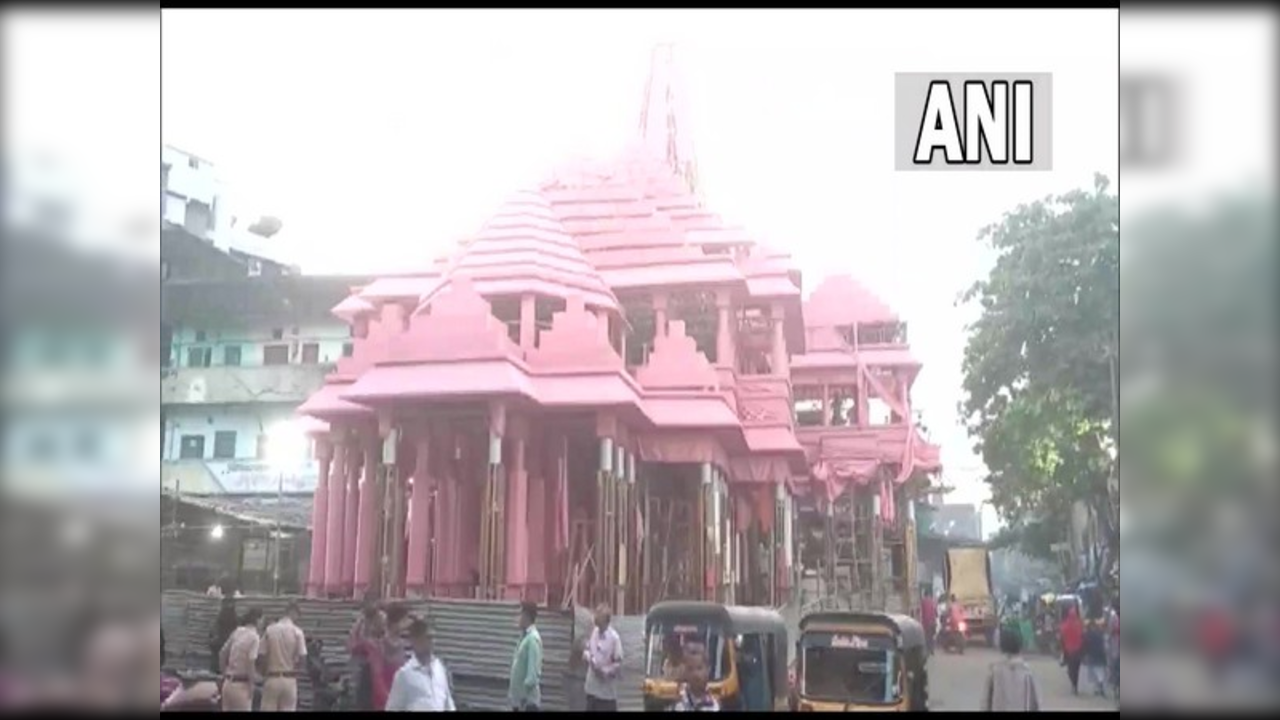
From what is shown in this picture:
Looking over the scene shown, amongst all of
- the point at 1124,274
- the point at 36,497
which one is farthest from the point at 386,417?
the point at 1124,274

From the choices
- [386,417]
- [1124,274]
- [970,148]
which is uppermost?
[970,148]

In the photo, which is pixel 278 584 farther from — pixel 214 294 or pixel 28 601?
pixel 28 601

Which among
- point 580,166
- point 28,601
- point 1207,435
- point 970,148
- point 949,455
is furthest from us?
point 580,166

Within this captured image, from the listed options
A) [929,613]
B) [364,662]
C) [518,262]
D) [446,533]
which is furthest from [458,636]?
[929,613]

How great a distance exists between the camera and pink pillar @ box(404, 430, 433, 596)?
8.17 meters

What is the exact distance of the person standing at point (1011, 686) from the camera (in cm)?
667

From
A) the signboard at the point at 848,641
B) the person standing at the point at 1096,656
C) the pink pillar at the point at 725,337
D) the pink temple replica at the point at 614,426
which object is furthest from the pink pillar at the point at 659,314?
the person standing at the point at 1096,656

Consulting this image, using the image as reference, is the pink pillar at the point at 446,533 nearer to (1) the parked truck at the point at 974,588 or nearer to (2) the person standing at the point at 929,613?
(2) the person standing at the point at 929,613

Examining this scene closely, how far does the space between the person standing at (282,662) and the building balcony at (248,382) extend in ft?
5.28

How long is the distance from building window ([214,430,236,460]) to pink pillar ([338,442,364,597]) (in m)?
0.80

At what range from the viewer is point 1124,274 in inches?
148

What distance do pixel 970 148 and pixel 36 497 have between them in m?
5.59
